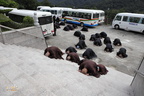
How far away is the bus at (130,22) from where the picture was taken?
1384 centimetres

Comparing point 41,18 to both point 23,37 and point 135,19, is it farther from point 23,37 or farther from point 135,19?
point 135,19

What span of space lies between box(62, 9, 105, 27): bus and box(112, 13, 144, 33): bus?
8.99 feet

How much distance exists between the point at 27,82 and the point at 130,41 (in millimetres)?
11893

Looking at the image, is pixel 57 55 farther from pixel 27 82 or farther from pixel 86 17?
pixel 86 17

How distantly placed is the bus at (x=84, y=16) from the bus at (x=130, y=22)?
2.74 m

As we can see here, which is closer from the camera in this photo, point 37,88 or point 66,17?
point 37,88

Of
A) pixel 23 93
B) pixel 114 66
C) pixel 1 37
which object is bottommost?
pixel 114 66

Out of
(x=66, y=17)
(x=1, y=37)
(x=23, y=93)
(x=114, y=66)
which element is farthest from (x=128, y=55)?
(x=66, y=17)

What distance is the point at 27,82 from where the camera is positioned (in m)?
3.04

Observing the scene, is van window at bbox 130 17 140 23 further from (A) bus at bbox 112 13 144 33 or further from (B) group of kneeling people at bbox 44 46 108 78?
(B) group of kneeling people at bbox 44 46 108 78

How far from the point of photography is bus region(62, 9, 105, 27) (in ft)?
55.1

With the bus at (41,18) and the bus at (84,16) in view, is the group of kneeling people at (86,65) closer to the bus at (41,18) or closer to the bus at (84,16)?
the bus at (41,18)

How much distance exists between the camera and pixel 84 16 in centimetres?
1741

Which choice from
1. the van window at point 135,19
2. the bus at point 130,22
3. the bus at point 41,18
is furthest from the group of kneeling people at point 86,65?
the van window at point 135,19
